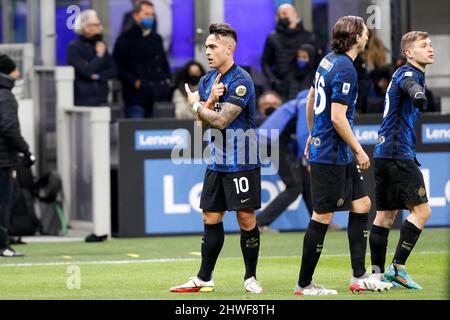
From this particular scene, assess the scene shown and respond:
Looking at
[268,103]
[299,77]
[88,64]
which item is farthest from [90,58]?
[299,77]

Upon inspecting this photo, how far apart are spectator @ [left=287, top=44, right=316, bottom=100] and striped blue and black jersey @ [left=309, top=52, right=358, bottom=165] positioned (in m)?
8.06

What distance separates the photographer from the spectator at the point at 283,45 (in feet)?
63.3

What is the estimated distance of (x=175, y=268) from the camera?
45.2ft

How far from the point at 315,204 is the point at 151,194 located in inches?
274

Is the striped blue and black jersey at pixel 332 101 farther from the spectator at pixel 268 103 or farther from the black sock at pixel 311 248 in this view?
the spectator at pixel 268 103

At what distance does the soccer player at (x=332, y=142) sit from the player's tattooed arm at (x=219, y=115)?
678 millimetres

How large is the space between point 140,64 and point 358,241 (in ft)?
28.2

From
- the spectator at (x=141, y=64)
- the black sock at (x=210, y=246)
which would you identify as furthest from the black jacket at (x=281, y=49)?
the black sock at (x=210, y=246)

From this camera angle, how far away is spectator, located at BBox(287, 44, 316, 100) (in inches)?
748

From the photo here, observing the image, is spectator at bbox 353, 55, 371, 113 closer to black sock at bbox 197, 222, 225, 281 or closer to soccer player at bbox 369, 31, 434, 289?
soccer player at bbox 369, 31, 434, 289

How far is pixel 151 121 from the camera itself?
57.7 feet

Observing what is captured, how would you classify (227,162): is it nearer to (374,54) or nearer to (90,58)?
(90,58)
